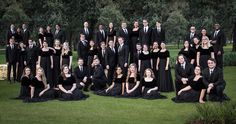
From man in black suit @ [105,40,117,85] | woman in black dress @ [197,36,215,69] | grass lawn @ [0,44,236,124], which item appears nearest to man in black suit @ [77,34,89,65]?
man in black suit @ [105,40,117,85]

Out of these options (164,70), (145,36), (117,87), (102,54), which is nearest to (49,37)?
(102,54)

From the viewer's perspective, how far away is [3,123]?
957 cm

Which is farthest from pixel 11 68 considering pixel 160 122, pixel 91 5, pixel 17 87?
pixel 91 5

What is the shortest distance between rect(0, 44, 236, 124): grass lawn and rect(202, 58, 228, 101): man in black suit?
0.86m

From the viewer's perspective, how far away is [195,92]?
1262cm

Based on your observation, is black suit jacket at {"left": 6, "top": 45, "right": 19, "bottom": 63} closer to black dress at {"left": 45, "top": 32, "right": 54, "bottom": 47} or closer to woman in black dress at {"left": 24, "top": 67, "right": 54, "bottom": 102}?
black dress at {"left": 45, "top": 32, "right": 54, "bottom": 47}

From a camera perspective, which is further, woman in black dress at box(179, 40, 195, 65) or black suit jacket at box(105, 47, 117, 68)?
black suit jacket at box(105, 47, 117, 68)

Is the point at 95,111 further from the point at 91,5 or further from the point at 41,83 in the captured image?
the point at 91,5

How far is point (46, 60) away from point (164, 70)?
4.42 m

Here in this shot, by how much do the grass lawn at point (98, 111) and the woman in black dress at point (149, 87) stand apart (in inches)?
16.3

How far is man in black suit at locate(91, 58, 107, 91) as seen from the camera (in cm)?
1549

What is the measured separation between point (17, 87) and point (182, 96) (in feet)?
23.3

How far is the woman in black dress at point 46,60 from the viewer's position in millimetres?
15323

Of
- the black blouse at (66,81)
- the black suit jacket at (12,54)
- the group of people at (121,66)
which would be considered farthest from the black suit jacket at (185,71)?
the black suit jacket at (12,54)
